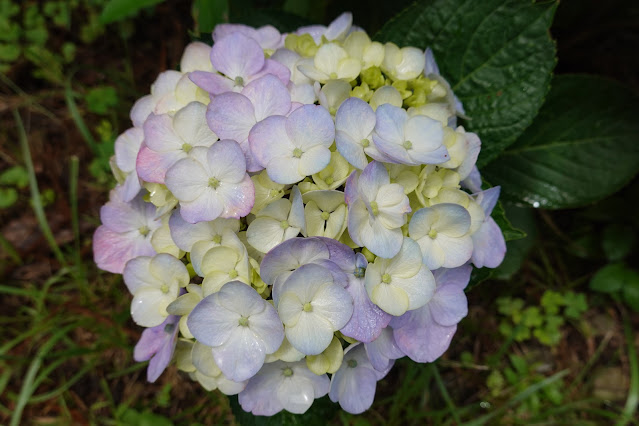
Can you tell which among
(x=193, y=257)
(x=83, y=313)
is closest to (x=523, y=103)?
(x=193, y=257)

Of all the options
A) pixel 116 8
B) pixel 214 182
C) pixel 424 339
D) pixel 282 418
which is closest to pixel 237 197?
pixel 214 182

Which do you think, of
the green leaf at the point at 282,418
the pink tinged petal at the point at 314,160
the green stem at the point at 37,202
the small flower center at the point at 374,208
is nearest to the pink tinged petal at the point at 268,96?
the pink tinged petal at the point at 314,160

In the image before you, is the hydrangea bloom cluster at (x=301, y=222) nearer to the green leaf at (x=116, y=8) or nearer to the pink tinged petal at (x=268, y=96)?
the pink tinged petal at (x=268, y=96)

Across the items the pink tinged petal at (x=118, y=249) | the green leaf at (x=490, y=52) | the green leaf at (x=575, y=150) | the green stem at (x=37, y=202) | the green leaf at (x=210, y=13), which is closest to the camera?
the pink tinged petal at (x=118, y=249)

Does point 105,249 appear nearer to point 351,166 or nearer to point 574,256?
point 351,166

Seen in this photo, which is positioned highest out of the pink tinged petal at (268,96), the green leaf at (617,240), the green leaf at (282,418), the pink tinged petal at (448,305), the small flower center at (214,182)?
the pink tinged petal at (268,96)

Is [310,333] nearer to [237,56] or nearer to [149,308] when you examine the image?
[149,308]
